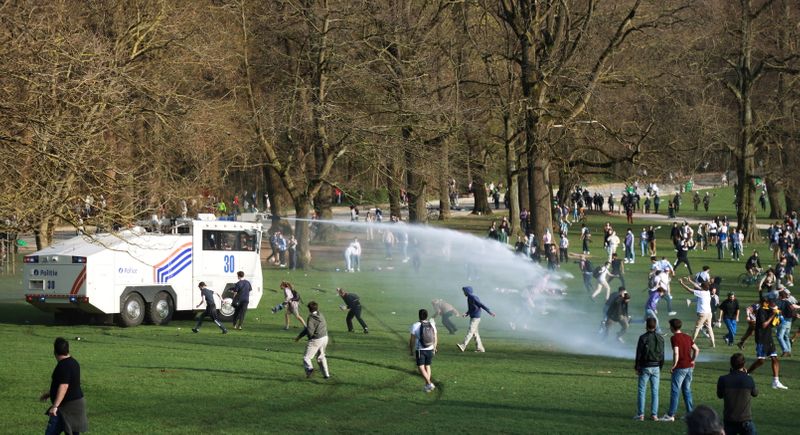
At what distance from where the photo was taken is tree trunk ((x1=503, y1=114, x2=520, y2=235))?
1838 inches

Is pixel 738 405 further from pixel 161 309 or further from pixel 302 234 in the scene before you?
pixel 302 234

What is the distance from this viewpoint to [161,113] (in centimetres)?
2700

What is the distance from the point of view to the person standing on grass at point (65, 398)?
1212 cm

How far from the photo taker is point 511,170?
162ft

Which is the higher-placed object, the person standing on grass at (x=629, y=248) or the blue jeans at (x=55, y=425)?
the person standing on grass at (x=629, y=248)

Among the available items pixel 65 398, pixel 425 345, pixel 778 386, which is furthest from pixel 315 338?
pixel 778 386

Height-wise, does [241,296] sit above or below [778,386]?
above

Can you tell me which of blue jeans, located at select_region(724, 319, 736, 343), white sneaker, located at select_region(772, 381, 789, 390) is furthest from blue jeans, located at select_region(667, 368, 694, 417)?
blue jeans, located at select_region(724, 319, 736, 343)

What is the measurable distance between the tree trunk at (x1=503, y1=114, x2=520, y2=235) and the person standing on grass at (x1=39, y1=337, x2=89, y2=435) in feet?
114

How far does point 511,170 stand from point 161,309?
2234 cm

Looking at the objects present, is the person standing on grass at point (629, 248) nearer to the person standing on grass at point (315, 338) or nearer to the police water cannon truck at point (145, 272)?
the police water cannon truck at point (145, 272)

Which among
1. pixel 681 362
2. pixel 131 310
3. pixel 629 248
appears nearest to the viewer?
pixel 681 362

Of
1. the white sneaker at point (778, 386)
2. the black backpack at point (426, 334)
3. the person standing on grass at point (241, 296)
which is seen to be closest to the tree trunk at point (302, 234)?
the person standing on grass at point (241, 296)

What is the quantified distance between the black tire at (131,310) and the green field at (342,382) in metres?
0.62
